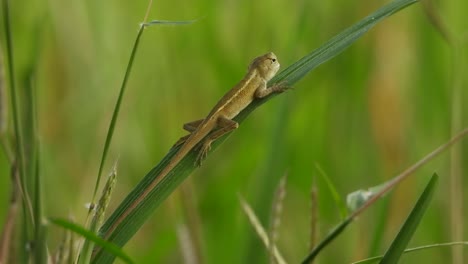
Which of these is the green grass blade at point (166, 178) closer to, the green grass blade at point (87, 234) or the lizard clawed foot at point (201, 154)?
the lizard clawed foot at point (201, 154)

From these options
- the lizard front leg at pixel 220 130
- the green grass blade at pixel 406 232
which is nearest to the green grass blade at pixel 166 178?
the lizard front leg at pixel 220 130

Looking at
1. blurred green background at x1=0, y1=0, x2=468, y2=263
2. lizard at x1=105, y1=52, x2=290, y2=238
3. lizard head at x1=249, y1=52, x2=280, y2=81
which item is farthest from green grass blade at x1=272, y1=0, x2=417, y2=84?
blurred green background at x1=0, y1=0, x2=468, y2=263

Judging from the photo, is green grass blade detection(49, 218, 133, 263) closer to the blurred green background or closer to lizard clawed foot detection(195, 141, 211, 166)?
lizard clawed foot detection(195, 141, 211, 166)

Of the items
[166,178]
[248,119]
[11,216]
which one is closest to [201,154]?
[166,178]

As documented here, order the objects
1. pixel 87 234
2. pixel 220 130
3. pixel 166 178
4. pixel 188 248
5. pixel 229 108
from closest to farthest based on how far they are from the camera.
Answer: pixel 87 234, pixel 166 178, pixel 220 130, pixel 229 108, pixel 188 248

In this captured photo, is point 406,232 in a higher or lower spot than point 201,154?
lower

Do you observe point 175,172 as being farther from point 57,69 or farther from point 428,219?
point 57,69

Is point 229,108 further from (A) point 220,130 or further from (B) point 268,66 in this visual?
(B) point 268,66
